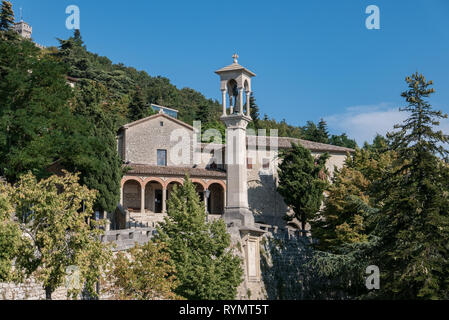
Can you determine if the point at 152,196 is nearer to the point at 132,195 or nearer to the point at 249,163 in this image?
the point at 132,195

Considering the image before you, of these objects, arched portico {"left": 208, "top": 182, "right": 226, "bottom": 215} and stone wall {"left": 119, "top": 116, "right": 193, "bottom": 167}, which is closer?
stone wall {"left": 119, "top": 116, "right": 193, "bottom": 167}

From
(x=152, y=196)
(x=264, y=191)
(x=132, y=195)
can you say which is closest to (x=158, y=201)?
(x=152, y=196)

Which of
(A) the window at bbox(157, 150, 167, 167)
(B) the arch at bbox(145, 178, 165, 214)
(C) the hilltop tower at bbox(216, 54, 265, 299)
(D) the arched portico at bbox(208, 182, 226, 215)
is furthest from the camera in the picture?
(D) the arched portico at bbox(208, 182, 226, 215)

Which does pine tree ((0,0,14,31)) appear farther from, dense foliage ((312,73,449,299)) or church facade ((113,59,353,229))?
dense foliage ((312,73,449,299))

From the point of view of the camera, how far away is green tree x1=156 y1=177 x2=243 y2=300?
78.6ft

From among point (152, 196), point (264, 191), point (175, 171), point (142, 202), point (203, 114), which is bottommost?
point (142, 202)

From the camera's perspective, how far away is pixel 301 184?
47625mm

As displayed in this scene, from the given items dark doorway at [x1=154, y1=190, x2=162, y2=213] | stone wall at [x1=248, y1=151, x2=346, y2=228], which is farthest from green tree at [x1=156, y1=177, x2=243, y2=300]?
stone wall at [x1=248, y1=151, x2=346, y2=228]

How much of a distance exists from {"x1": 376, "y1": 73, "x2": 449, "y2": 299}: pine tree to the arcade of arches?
2357 centimetres

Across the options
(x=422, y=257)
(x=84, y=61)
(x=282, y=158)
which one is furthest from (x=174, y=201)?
(x=84, y=61)

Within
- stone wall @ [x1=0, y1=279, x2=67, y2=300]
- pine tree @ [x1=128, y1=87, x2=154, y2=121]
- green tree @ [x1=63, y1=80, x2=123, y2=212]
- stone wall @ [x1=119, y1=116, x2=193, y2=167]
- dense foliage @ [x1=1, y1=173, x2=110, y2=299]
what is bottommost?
stone wall @ [x1=0, y1=279, x2=67, y2=300]

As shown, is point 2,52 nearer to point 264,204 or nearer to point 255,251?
point 255,251

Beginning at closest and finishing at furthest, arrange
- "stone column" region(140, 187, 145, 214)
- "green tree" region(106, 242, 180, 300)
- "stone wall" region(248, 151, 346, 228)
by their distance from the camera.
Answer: "green tree" region(106, 242, 180, 300) < "stone column" region(140, 187, 145, 214) < "stone wall" region(248, 151, 346, 228)

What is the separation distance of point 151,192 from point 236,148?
59.7 ft
